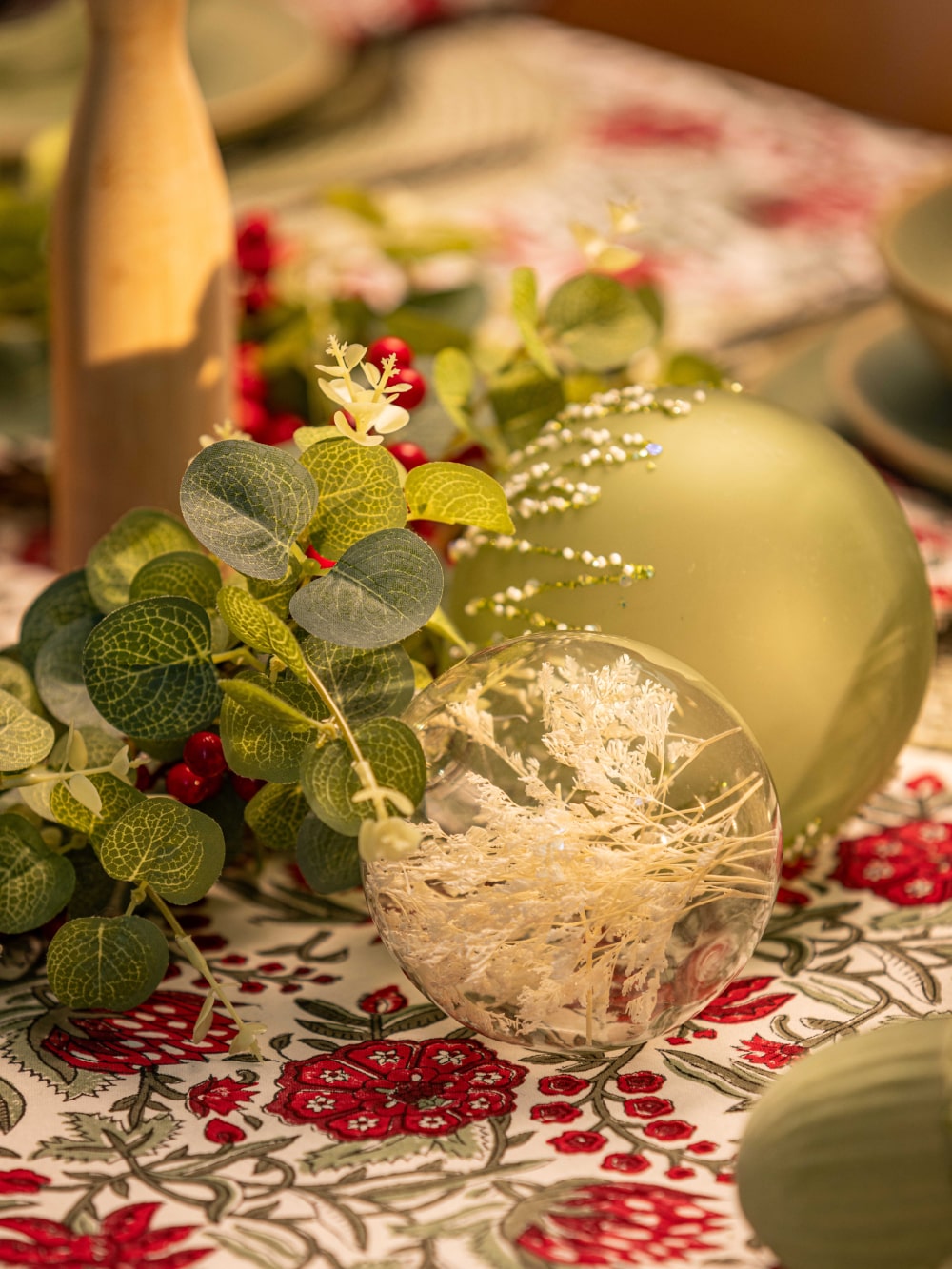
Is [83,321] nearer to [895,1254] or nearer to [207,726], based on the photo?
[207,726]

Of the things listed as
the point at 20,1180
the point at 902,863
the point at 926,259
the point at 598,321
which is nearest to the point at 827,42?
the point at 926,259

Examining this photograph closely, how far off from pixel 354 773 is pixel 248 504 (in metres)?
0.08

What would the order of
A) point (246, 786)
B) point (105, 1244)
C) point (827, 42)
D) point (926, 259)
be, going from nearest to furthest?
point (105, 1244) → point (246, 786) → point (926, 259) → point (827, 42)

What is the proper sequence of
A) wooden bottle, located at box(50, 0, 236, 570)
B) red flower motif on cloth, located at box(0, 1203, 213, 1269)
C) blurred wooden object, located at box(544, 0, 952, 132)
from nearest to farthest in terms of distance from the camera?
red flower motif on cloth, located at box(0, 1203, 213, 1269), wooden bottle, located at box(50, 0, 236, 570), blurred wooden object, located at box(544, 0, 952, 132)

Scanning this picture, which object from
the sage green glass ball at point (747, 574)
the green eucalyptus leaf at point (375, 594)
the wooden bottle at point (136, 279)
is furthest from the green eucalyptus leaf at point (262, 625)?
the wooden bottle at point (136, 279)

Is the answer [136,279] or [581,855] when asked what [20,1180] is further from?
[136,279]

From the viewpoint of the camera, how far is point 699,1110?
371mm

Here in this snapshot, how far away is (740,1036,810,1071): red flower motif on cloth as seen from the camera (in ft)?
1.28

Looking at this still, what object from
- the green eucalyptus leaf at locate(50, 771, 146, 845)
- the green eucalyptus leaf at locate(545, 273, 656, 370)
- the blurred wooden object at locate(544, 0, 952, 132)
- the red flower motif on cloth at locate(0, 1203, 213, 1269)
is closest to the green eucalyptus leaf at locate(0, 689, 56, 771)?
the green eucalyptus leaf at locate(50, 771, 146, 845)

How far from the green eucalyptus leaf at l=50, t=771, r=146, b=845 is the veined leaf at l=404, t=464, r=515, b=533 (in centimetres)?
11

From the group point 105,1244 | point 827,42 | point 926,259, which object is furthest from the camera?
point 827,42

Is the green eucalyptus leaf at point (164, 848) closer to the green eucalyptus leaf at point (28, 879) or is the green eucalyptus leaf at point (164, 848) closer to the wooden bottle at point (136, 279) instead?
the green eucalyptus leaf at point (28, 879)

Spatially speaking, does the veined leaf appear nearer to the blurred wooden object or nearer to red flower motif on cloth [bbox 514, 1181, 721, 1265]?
red flower motif on cloth [bbox 514, 1181, 721, 1265]

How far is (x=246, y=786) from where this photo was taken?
16.6 inches
